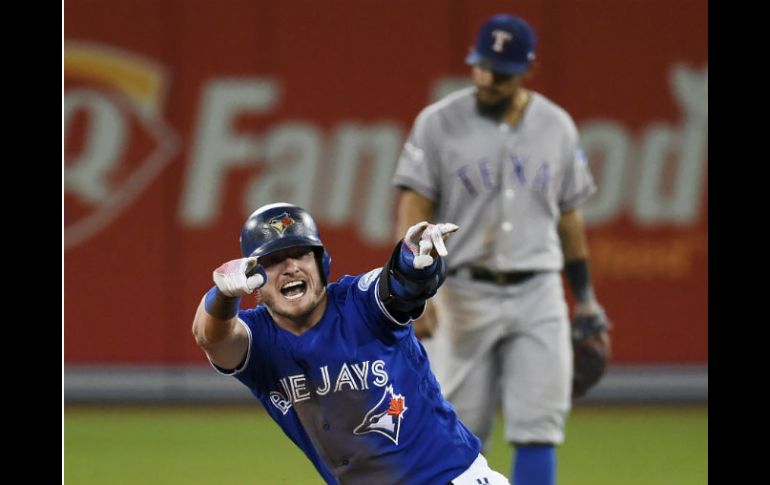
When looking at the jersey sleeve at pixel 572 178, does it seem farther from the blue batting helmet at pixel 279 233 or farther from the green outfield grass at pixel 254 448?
the blue batting helmet at pixel 279 233

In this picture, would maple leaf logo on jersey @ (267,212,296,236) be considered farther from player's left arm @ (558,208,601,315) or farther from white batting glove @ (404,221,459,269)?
player's left arm @ (558,208,601,315)

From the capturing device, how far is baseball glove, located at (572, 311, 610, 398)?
6.93m

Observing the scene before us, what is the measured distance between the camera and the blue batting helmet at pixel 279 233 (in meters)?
4.50

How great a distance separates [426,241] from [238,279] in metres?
0.60

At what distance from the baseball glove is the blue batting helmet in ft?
8.49

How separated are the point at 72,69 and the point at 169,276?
6.40ft

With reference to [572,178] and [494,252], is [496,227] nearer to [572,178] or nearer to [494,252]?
[494,252]

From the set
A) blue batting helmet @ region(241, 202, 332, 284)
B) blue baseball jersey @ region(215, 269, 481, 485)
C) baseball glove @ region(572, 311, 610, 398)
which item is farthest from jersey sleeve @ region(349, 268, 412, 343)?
baseball glove @ region(572, 311, 610, 398)

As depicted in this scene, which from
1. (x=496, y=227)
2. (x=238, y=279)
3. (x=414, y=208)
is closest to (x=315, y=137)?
(x=414, y=208)

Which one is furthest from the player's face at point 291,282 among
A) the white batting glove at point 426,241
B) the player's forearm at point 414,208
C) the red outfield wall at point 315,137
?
the red outfield wall at point 315,137

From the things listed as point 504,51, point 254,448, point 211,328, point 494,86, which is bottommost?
point 254,448

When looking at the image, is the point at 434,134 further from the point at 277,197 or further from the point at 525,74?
the point at 277,197

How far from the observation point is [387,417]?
15.3ft

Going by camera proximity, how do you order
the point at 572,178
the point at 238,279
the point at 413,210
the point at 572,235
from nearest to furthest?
the point at 238,279 → the point at 413,210 → the point at 572,178 → the point at 572,235
